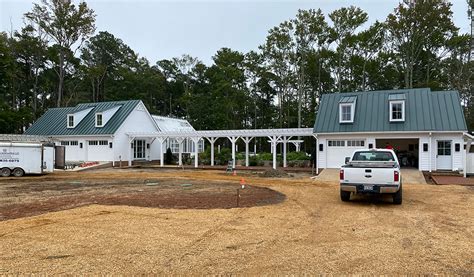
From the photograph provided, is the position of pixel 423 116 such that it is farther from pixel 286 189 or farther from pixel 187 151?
pixel 187 151

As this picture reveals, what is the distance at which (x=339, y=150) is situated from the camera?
22.3 m

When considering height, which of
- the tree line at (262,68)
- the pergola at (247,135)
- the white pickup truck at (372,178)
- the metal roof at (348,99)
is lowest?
the white pickup truck at (372,178)

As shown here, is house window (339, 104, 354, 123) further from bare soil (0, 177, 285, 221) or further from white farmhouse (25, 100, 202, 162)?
white farmhouse (25, 100, 202, 162)

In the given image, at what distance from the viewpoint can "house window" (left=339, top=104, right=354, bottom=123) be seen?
22.4 meters

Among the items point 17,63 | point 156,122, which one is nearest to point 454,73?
point 156,122

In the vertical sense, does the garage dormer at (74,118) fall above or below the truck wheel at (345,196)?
above

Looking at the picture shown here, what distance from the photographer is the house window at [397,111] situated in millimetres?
21184

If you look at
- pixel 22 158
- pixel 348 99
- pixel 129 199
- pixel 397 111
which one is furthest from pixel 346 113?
pixel 22 158

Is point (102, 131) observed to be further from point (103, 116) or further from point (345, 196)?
point (345, 196)

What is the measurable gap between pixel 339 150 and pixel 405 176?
185 inches

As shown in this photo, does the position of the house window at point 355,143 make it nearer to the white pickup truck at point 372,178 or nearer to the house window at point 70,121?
the white pickup truck at point 372,178

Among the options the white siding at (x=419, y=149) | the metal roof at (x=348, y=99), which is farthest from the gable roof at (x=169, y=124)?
the metal roof at (x=348, y=99)

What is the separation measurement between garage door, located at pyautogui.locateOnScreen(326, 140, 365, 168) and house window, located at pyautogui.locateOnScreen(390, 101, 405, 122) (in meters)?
2.36

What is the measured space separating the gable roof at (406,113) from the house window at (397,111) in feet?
0.98
